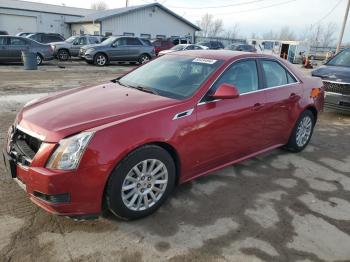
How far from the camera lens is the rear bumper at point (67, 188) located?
9.46 feet

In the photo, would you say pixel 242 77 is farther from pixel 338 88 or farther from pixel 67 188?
pixel 338 88

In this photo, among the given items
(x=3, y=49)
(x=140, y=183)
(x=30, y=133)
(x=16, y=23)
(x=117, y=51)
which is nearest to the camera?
(x=30, y=133)

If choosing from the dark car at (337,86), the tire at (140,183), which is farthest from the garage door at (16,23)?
the tire at (140,183)

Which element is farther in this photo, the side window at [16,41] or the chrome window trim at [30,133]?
the side window at [16,41]

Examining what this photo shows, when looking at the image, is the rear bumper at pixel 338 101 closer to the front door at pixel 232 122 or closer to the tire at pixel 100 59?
the front door at pixel 232 122

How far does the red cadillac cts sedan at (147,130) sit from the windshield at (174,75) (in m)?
0.01

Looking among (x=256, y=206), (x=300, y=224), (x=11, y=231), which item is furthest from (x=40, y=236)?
(x=300, y=224)

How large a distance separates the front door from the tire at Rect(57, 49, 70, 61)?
1850 centimetres

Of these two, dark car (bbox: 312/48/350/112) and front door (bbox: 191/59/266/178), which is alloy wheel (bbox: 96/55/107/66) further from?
front door (bbox: 191/59/266/178)

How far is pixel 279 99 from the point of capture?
4.86 metres

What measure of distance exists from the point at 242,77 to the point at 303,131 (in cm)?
189

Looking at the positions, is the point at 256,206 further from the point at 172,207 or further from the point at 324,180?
the point at 324,180

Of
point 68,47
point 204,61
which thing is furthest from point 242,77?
point 68,47

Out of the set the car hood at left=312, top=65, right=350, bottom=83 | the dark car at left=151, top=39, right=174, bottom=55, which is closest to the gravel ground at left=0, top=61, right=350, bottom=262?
the car hood at left=312, top=65, right=350, bottom=83
